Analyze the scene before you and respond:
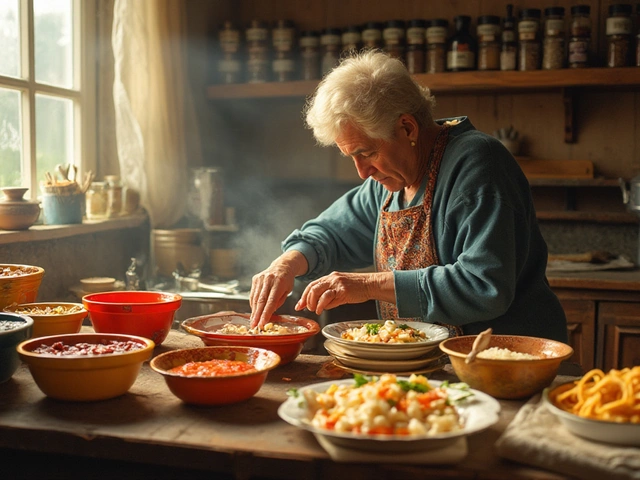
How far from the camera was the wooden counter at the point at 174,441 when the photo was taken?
126cm

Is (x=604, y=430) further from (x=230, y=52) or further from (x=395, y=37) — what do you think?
(x=230, y=52)

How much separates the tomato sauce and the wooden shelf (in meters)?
2.48

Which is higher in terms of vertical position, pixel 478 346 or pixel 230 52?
pixel 230 52

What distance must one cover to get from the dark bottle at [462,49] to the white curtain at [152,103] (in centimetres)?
143

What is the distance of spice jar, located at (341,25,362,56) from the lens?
13.1 ft

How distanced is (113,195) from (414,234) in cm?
177

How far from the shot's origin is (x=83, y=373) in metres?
1.53

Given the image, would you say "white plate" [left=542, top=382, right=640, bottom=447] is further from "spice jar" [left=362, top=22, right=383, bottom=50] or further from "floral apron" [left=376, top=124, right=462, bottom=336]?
"spice jar" [left=362, top=22, right=383, bottom=50]

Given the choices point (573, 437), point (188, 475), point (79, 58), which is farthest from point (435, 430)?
point (79, 58)

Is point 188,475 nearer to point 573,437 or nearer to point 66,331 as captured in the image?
point 66,331

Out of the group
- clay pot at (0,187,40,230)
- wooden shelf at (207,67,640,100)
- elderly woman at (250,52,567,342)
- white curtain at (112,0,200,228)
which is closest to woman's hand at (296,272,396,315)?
elderly woman at (250,52,567,342)

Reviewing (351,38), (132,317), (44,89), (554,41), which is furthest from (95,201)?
(554,41)

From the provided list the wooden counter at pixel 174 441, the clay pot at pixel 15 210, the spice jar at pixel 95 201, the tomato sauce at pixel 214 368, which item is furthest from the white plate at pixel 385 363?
the spice jar at pixel 95 201

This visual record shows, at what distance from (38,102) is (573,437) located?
8.77 feet
